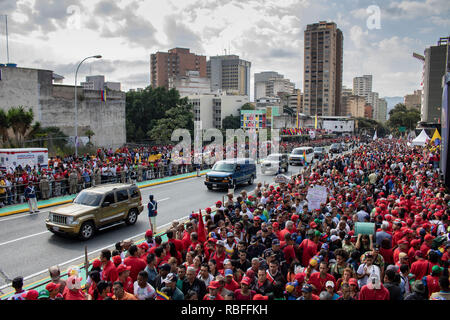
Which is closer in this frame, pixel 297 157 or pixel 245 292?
pixel 245 292

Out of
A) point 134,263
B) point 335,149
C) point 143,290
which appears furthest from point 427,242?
point 335,149

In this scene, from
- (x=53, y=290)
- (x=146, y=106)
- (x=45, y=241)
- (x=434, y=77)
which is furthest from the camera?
(x=434, y=77)

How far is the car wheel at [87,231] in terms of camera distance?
12.1 metres

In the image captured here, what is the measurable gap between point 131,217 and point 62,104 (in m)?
28.1

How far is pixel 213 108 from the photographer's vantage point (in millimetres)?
109938

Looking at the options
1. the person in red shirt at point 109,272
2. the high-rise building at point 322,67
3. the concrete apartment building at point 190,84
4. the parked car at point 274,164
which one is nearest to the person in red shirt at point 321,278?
the person in red shirt at point 109,272

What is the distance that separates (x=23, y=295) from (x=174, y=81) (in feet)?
450

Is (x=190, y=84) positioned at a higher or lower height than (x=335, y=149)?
higher

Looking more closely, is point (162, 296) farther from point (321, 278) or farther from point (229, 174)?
point (229, 174)

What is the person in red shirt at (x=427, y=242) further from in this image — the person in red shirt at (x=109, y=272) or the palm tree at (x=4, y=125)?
the palm tree at (x=4, y=125)

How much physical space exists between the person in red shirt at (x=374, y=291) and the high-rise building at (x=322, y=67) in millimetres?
161603

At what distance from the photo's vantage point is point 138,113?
66.6 meters
